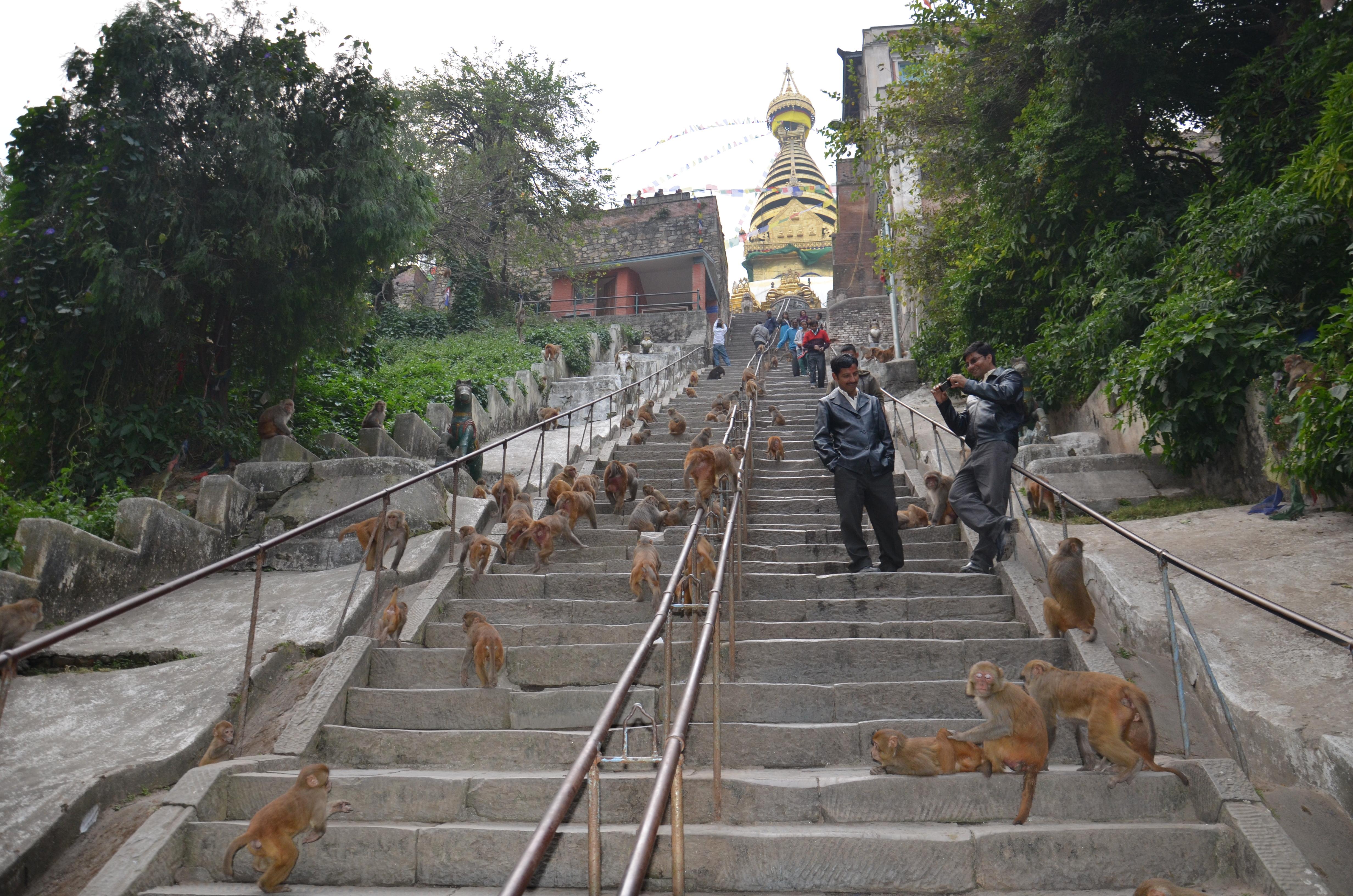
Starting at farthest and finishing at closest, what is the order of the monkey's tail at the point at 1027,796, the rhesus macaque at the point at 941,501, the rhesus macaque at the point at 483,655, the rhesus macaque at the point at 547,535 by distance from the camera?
the rhesus macaque at the point at 941,501 < the rhesus macaque at the point at 547,535 < the rhesus macaque at the point at 483,655 < the monkey's tail at the point at 1027,796

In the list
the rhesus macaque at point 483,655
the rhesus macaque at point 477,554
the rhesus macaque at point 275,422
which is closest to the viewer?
the rhesus macaque at point 483,655

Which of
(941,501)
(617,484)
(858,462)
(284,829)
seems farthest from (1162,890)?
(617,484)

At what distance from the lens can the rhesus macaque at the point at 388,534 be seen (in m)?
6.46

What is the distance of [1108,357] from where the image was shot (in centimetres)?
925

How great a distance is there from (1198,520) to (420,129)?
75.3 ft

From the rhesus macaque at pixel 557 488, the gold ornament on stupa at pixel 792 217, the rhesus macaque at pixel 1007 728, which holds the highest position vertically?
the gold ornament on stupa at pixel 792 217

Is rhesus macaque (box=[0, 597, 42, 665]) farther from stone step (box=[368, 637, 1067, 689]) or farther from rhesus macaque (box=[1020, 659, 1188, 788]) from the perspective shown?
rhesus macaque (box=[1020, 659, 1188, 788])

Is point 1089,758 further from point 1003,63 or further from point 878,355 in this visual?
point 878,355

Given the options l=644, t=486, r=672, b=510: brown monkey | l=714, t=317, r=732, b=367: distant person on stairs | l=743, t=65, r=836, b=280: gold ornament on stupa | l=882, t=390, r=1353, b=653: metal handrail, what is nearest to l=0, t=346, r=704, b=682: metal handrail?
l=644, t=486, r=672, b=510: brown monkey

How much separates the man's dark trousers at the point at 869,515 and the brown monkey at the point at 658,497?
88.6 inches

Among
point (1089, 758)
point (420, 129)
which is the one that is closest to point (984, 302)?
point (1089, 758)

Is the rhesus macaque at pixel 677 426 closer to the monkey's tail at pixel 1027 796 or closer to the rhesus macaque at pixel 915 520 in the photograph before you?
the rhesus macaque at pixel 915 520

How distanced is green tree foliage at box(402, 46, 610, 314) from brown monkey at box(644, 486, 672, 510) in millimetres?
15117

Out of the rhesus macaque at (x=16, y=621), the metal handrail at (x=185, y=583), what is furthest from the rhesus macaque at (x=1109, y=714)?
the rhesus macaque at (x=16, y=621)
